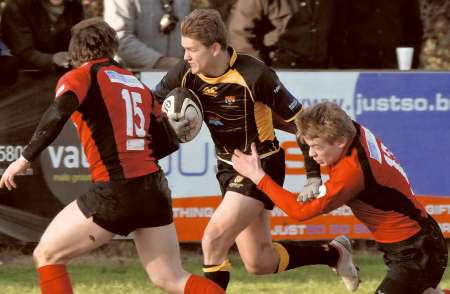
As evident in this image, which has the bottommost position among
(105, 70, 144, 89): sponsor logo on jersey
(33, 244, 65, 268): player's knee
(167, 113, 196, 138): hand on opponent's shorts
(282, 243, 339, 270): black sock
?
(282, 243, 339, 270): black sock

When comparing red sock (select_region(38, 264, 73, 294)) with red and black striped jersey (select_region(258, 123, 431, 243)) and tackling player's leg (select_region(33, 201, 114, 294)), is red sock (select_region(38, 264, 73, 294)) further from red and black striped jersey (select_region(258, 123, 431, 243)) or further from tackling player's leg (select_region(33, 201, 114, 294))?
red and black striped jersey (select_region(258, 123, 431, 243))

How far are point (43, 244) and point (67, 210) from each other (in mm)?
209

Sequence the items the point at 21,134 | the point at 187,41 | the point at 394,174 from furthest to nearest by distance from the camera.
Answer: the point at 21,134, the point at 187,41, the point at 394,174

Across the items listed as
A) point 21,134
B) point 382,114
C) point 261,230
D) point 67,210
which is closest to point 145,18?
point 21,134

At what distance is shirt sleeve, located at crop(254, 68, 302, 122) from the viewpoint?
275 inches

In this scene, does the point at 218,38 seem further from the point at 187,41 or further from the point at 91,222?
the point at 91,222

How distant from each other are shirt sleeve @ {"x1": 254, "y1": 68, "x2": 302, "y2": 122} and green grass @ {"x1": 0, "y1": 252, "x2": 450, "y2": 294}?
1567mm

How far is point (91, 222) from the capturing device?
6215 millimetres

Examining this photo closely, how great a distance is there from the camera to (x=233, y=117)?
7.08 meters

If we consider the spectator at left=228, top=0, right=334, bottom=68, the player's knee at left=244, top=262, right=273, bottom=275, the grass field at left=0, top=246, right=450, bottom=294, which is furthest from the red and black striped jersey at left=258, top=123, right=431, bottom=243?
the spectator at left=228, top=0, right=334, bottom=68

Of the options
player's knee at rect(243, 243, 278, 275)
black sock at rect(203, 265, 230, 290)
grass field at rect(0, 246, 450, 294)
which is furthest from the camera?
grass field at rect(0, 246, 450, 294)

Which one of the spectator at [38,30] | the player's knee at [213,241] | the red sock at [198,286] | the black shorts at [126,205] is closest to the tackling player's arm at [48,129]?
the black shorts at [126,205]

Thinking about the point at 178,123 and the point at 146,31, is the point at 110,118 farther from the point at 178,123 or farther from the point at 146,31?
the point at 146,31

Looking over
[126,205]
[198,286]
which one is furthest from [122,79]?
[198,286]
